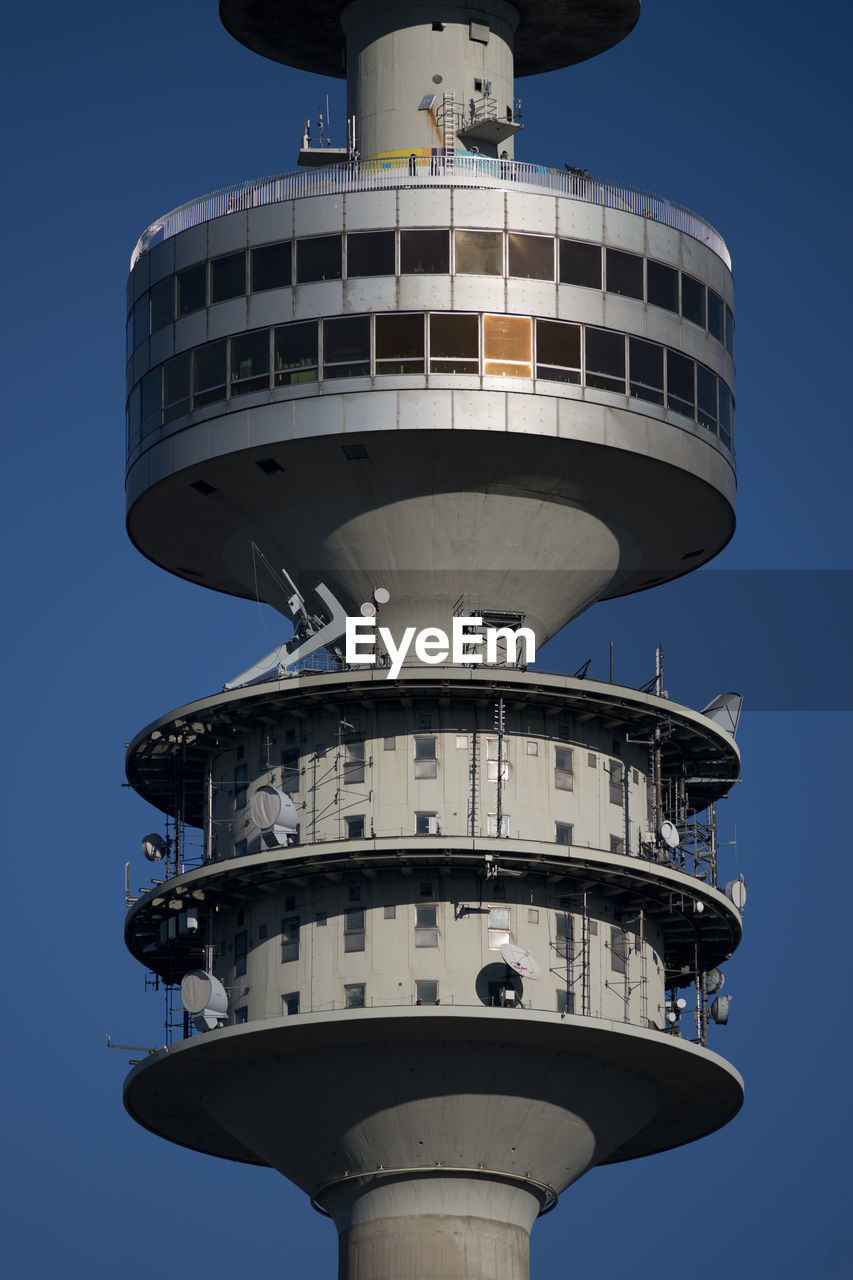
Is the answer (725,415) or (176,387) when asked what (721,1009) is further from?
(176,387)

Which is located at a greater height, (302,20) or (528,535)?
(302,20)

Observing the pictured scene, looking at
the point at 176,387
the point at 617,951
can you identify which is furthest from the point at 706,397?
the point at 617,951

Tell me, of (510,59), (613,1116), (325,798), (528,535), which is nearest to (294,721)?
(325,798)

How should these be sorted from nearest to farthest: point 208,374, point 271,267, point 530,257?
point 530,257 < point 271,267 < point 208,374

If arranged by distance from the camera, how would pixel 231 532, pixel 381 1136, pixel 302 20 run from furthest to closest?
pixel 302 20
pixel 231 532
pixel 381 1136

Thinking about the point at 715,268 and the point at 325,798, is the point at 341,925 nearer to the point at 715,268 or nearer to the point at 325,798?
the point at 325,798

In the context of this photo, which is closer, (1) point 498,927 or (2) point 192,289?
(1) point 498,927

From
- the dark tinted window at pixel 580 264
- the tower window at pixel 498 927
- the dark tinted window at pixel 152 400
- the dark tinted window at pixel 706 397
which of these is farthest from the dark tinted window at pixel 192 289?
the tower window at pixel 498 927
